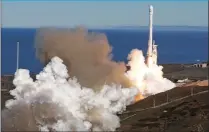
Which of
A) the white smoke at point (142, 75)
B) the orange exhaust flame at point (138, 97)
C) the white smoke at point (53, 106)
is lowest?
the white smoke at point (53, 106)

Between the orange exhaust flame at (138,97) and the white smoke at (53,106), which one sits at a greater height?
the orange exhaust flame at (138,97)

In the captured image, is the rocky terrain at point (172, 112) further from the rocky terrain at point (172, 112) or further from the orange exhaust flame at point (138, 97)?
the orange exhaust flame at point (138, 97)

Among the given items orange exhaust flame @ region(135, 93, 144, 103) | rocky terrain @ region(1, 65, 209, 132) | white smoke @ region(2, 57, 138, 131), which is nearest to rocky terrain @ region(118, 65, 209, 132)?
rocky terrain @ region(1, 65, 209, 132)

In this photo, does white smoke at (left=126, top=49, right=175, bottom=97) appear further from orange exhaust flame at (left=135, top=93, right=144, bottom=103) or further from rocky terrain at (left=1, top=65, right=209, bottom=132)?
rocky terrain at (left=1, top=65, right=209, bottom=132)

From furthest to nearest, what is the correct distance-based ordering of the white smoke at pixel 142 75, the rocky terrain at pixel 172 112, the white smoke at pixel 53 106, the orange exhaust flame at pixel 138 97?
the white smoke at pixel 142 75, the orange exhaust flame at pixel 138 97, the rocky terrain at pixel 172 112, the white smoke at pixel 53 106

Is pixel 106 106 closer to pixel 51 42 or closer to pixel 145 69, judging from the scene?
pixel 51 42

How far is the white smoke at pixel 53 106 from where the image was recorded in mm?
29016

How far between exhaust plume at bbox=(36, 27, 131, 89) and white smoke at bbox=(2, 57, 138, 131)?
7.03 metres

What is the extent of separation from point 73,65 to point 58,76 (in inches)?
345

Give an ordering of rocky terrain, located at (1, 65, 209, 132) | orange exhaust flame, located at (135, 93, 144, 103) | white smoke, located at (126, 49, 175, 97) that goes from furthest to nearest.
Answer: white smoke, located at (126, 49, 175, 97)
orange exhaust flame, located at (135, 93, 144, 103)
rocky terrain, located at (1, 65, 209, 132)

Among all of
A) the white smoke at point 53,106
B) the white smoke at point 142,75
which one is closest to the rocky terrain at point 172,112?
the white smoke at point 142,75

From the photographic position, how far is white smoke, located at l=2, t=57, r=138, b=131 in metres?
29.0

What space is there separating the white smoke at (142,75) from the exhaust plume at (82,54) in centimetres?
394

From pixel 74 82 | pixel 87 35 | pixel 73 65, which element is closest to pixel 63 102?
pixel 74 82
